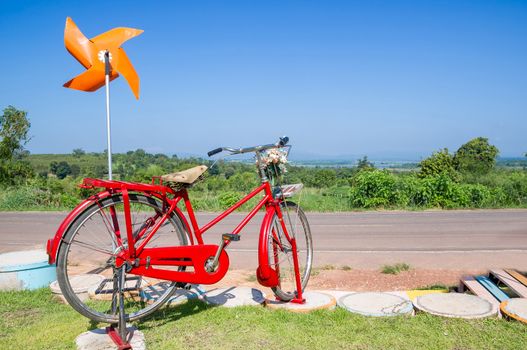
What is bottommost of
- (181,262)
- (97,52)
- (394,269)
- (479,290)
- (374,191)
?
(394,269)

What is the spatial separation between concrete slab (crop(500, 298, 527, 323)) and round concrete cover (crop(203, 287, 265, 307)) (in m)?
2.21

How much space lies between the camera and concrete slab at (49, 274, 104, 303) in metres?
5.06

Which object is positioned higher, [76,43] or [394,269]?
[76,43]

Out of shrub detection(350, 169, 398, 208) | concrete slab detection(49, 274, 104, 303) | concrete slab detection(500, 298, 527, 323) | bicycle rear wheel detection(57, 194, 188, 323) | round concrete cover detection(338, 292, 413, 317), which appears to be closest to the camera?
bicycle rear wheel detection(57, 194, 188, 323)

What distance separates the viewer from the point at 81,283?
534cm

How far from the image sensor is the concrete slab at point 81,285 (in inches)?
199

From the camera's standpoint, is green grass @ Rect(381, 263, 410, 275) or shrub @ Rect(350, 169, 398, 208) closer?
green grass @ Rect(381, 263, 410, 275)

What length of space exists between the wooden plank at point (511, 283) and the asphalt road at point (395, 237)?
2.13 meters

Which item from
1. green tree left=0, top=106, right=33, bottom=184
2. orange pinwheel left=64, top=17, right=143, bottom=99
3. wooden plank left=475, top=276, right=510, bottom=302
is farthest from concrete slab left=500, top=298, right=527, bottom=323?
green tree left=0, top=106, right=33, bottom=184

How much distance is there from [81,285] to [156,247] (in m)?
1.46

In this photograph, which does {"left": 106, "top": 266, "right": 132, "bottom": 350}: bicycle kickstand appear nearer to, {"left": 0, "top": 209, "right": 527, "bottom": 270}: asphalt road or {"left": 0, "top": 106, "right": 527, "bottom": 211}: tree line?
{"left": 0, "top": 209, "right": 527, "bottom": 270}: asphalt road

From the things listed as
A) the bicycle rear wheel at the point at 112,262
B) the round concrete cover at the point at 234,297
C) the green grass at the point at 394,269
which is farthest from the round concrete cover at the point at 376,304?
the green grass at the point at 394,269

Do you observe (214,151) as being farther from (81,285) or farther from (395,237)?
(395,237)

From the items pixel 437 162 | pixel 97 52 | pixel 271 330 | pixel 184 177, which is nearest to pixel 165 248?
pixel 184 177
